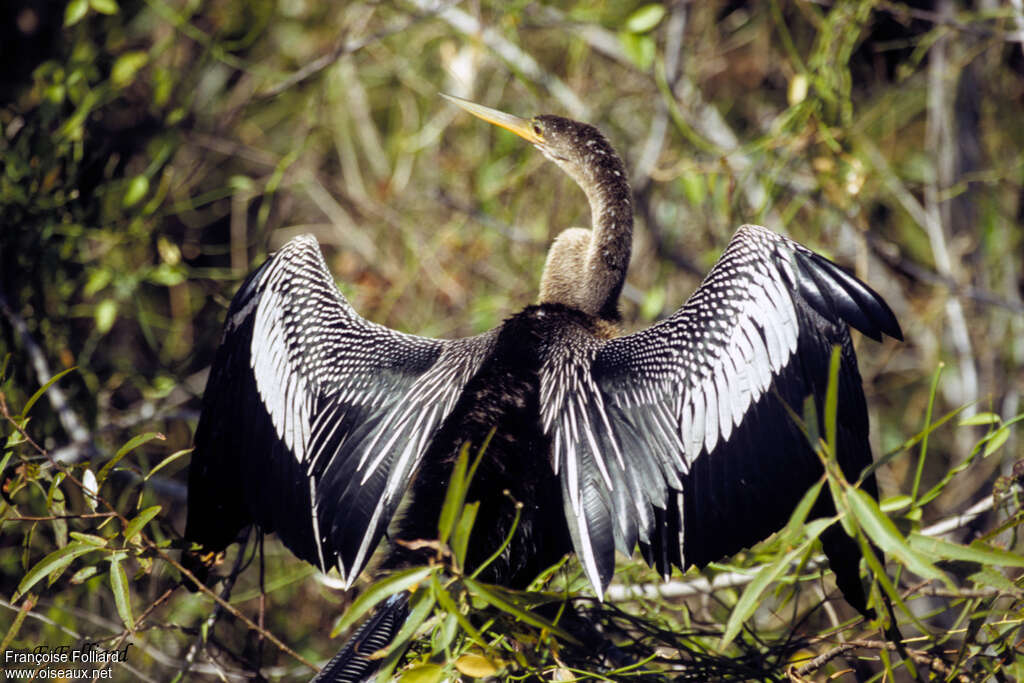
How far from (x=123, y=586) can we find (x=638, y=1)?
3409 millimetres

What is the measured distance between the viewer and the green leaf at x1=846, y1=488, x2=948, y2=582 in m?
1.23

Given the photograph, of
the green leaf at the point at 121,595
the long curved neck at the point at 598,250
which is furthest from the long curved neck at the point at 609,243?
the green leaf at the point at 121,595

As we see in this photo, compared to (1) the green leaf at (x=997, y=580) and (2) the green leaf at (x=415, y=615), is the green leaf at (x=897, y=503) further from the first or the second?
(2) the green leaf at (x=415, y=615)

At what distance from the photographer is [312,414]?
2.28 metres

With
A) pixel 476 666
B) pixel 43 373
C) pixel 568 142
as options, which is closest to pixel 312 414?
pixel 476 666

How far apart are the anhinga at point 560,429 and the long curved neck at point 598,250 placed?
28 cm

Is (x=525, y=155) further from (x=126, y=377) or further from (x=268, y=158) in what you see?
(x=126, y=377)

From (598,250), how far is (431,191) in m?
1.43

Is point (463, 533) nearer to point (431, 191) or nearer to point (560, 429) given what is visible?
point (560, 429)

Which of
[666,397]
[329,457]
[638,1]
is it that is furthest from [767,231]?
[638,1]

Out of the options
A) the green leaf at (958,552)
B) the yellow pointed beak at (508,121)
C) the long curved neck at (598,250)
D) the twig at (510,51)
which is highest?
the twig at (510,51)

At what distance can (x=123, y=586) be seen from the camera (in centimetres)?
169

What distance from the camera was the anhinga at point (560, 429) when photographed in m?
1.96

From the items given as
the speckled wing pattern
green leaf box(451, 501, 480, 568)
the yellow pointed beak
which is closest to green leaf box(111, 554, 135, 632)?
green leaf box(451, 501, 480, 568)
